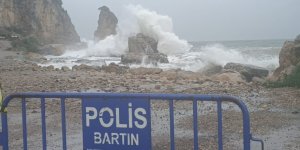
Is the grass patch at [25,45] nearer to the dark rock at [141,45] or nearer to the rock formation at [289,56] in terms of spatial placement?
the dark rock at [141,45]

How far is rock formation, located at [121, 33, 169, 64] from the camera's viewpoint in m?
37.4

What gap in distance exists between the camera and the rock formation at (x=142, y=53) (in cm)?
3744

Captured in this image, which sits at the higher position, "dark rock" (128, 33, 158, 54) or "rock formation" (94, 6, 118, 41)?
"rock formation" (94, 6, 118, 41)

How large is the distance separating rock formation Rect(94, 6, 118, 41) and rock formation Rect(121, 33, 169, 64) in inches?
1919

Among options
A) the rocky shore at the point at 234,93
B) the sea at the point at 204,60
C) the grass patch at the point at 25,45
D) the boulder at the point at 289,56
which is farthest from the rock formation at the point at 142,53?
the boulder at the point at 289,56

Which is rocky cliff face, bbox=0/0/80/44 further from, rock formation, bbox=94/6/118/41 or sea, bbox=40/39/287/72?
sea, bbox=40/39/287/72

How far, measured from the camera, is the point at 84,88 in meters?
13.9

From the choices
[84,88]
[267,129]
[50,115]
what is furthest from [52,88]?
[267,129]

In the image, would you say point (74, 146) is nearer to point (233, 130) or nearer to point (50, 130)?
point (50, 130)

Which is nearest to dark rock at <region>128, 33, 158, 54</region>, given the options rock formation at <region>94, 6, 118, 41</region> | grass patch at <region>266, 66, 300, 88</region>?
grass patch at <region>266, 66, 300, 88</region>

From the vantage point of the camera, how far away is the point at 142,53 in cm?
4275

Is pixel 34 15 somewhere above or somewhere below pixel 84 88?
above

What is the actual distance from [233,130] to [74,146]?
258 centimetres

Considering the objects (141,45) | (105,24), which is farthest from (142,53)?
(105,24)
